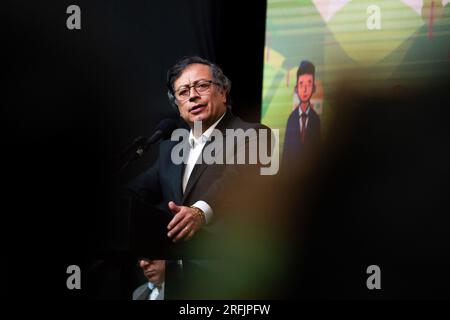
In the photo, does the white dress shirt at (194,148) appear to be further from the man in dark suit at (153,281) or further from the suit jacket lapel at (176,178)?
the man in dark suit at (153,281)

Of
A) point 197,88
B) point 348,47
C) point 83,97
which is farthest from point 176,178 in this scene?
point 348,47

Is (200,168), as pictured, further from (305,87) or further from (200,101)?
(305,87)

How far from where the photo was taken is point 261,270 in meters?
2.48

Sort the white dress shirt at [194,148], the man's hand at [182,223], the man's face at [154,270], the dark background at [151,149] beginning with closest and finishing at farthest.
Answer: the man's hand at [182,223] < the man's face at [154,270] < the white dress shirt at [194,148] < the dark background at [151,149]

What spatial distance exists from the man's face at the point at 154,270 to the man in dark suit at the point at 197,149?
0.19 m

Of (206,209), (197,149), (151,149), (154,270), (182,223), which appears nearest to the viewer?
(182,223)

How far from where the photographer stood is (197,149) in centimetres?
240

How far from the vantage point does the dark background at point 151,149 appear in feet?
8.57

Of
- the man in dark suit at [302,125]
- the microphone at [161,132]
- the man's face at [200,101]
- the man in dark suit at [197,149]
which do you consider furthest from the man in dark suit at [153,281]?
the man in dark suit at [302,125]

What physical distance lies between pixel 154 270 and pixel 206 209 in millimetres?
310

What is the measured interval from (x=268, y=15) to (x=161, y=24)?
0.47 metres
